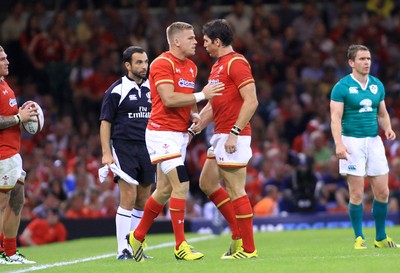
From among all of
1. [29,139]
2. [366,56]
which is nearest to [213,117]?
[366,56]

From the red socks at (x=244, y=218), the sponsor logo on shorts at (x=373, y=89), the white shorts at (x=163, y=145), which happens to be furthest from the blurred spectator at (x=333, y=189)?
the white shorts at (x=163, y=145)

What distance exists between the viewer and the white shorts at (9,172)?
12078 mm

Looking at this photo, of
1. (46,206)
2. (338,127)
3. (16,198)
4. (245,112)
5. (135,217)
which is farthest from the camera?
(46,206)

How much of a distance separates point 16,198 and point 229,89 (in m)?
3.28

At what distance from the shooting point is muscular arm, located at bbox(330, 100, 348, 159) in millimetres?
11992

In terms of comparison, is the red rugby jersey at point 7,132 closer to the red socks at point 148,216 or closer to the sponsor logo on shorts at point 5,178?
the sponsor logo on shorts at point 5,178

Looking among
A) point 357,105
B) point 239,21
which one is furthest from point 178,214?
point 239,21

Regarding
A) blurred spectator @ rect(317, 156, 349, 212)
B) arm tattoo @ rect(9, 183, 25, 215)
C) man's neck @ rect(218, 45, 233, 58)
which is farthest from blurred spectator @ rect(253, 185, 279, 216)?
man's neck @ rect(218, 45, 233, 58)

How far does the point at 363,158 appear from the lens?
40.1ft

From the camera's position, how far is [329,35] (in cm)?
2541

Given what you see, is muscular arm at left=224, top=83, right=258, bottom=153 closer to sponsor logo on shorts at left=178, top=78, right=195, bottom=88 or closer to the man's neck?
the man's neck

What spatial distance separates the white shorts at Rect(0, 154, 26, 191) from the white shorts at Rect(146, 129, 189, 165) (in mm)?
1942

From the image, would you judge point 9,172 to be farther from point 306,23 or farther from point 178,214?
point 306,23

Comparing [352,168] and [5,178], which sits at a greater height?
[5,178]
